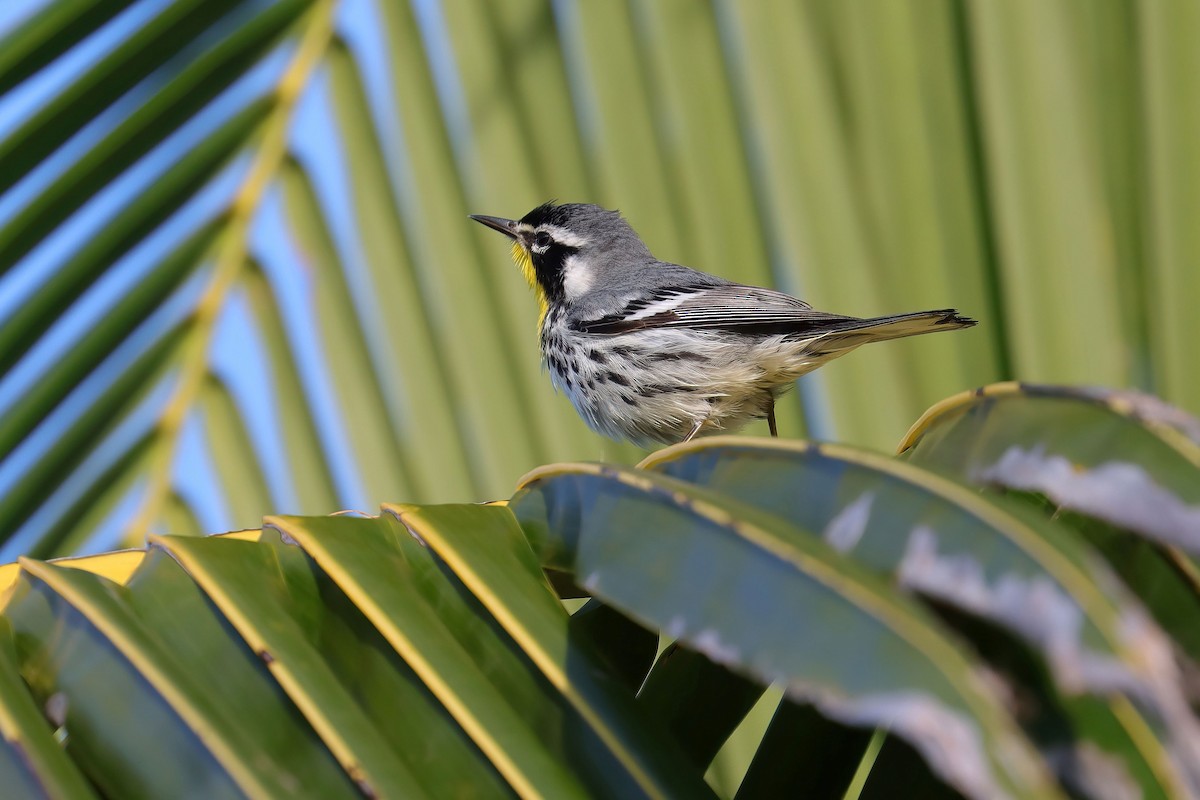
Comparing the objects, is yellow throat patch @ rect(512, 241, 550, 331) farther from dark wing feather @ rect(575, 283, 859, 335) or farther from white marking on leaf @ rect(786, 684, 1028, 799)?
white marking on leaf @ rect(786, 684, 1028, 799)

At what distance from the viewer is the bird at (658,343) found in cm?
288

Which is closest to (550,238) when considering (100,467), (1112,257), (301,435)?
(301,435)

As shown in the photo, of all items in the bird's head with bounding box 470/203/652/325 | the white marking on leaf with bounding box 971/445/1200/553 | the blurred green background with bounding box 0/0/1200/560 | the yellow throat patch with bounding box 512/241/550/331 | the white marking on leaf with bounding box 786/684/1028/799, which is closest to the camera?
the white marking on leaf with bounding box 786/684/1028/799

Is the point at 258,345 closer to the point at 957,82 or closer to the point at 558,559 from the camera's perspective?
the point at 957,82

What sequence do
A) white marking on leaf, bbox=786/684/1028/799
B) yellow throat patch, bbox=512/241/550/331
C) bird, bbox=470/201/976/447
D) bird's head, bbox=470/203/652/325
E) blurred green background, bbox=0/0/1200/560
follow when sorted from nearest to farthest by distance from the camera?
white marking on leaf, bbox=786/684/1028/799
blurred green background, bbox=0/0/1200/560
bird, bbox=470/201/976/447
yellow throat patch, bbox=512/241/550/331
bird's head, bbox=470/203/652/325

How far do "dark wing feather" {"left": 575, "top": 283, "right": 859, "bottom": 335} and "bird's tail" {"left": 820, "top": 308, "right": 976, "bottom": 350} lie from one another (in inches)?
12.7

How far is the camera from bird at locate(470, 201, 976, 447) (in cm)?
288

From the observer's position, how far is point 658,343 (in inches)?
126

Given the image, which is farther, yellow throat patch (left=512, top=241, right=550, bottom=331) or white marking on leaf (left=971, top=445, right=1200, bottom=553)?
yellow throat patch (left=512, top=241, right=550, bottom=331)

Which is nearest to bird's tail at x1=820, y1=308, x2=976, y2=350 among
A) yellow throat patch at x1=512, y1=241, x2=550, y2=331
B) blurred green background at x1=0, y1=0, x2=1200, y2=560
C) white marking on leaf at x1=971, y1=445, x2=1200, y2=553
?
blurred green background at x1=0, y1=0, x2=1200, y2=560

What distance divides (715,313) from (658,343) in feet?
0.62

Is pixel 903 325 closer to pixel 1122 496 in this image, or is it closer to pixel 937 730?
pixel 1122 496

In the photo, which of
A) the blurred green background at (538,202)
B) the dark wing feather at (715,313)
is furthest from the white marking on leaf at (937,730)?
the dark wing feather at (715,313)

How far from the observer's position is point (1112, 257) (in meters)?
1.58
